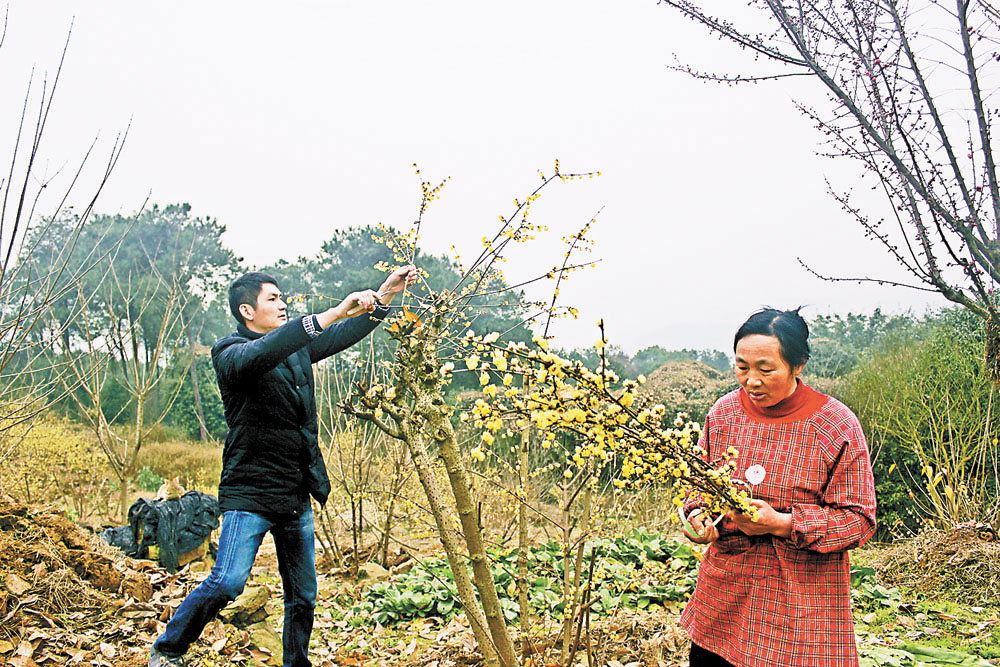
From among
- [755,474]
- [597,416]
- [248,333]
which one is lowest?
[755,474]

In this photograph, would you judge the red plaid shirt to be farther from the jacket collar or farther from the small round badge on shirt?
the jacket collar

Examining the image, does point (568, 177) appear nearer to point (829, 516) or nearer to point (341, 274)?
point (829, 516)

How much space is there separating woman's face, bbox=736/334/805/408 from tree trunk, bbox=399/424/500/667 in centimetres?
87

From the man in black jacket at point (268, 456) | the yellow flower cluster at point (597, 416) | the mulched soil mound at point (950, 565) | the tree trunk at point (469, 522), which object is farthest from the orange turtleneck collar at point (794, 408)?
the mulched soil mound at point (950, 565)

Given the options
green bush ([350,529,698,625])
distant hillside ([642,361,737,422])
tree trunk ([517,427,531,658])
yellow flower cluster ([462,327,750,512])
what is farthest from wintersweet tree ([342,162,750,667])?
distant hillside ([642,361,737,422])

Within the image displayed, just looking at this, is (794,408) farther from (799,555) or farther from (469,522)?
(469,522)

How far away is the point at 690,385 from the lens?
10000 mm

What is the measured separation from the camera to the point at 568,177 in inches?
90.2

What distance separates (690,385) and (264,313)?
8373 millimetres

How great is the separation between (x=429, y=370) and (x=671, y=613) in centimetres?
305

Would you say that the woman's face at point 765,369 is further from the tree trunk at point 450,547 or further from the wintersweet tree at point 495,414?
the tree trunk at point 450,547

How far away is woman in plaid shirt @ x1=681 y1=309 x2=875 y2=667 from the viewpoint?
1579 millimetres

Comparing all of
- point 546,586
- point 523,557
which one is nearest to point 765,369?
point 523,557

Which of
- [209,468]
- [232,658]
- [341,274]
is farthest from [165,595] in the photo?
[341,274]
